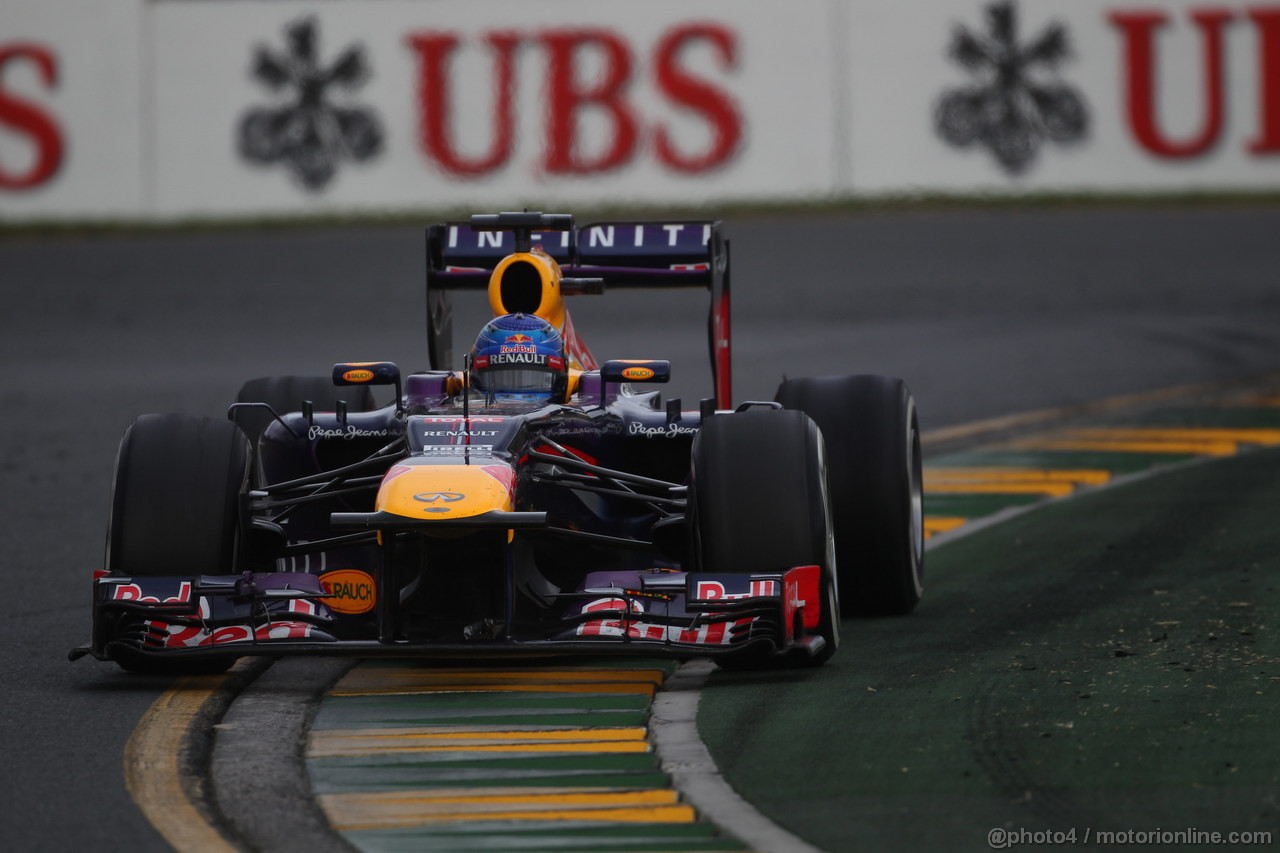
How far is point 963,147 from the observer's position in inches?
1200

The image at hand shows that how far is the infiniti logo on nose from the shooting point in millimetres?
7316

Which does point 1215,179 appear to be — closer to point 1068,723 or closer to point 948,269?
point 948,269

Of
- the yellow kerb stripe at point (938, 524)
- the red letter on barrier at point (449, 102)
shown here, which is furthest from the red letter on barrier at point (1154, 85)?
the yellow kerb stripe at point (938, 524)

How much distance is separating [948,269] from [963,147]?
19.8ft

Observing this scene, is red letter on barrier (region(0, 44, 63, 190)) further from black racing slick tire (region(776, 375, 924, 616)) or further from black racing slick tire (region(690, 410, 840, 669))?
black racing slick tire (region(690, 410, 840, 669))

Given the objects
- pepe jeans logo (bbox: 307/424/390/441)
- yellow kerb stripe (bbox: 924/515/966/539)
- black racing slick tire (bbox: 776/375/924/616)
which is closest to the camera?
pepe jeans logo (bbox: 307/424/390/441)

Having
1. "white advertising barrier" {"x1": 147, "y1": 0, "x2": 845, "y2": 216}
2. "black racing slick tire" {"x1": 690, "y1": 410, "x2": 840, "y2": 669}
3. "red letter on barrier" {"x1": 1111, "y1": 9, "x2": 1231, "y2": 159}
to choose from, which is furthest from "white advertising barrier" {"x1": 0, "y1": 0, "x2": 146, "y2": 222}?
"black racing slick tire" {"x1": 690, "y1": 410, "x2": 840, "y2": 669}

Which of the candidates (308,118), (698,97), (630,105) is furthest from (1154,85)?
(308,118)

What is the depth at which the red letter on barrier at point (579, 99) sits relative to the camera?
98.6 feet

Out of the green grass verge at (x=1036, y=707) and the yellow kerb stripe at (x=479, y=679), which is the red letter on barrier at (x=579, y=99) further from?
the yellow kerb stripe at (x=479, y=679)

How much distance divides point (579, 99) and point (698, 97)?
164 centimetres

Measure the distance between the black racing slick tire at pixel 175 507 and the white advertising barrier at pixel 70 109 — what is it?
23.8 m

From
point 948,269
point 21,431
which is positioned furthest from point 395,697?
point 948,269

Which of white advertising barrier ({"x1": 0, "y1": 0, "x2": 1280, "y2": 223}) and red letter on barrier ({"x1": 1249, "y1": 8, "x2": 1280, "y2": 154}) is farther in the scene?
white advertising barrier ({"x1": 0, "y1": 0, "x2": 1280, "y2": 223})
